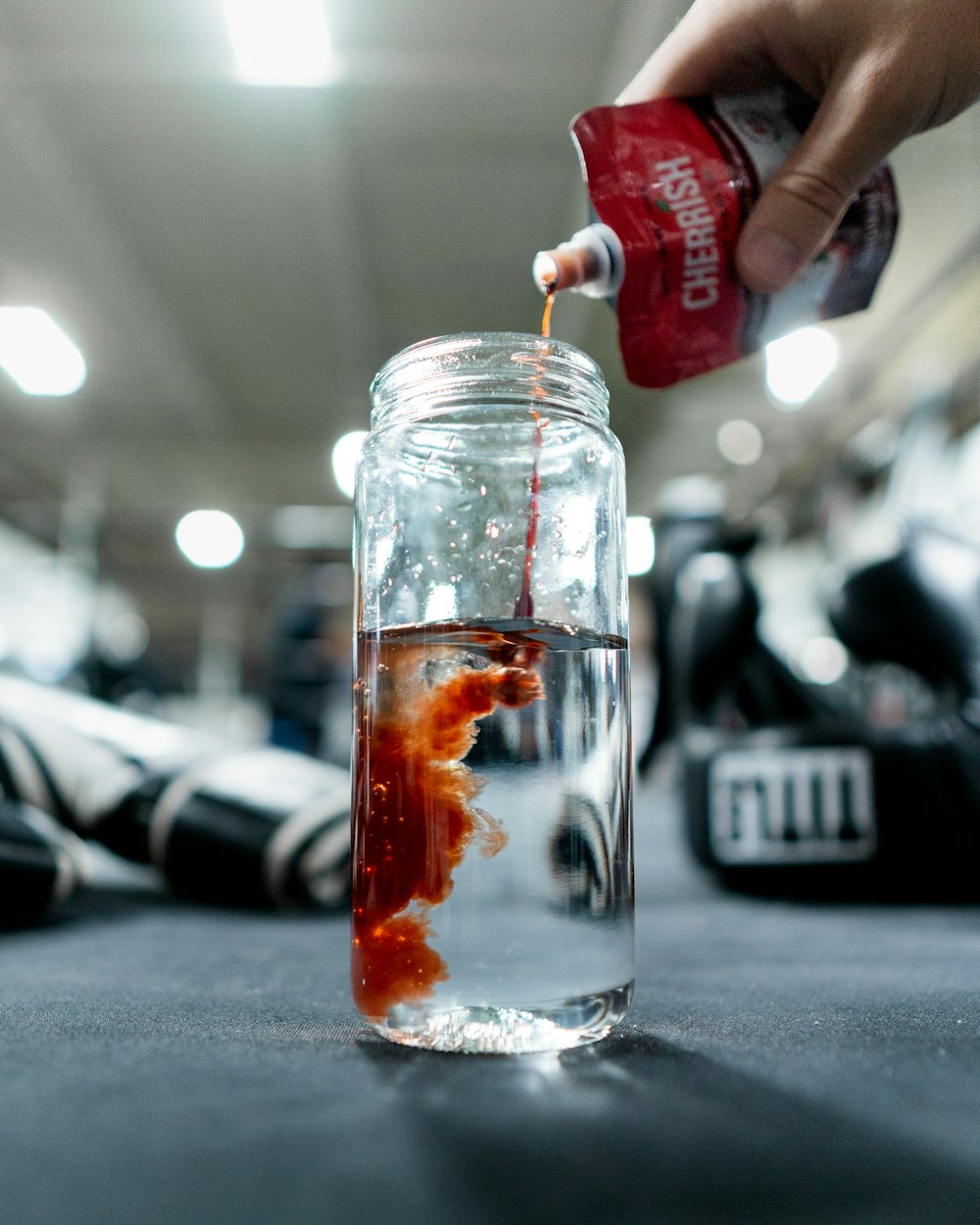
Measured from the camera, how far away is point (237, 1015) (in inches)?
17.2

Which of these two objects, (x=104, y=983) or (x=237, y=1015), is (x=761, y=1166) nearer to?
(x=237, y=1015)

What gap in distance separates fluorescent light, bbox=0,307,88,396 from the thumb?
2811 mm

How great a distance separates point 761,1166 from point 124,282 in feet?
9.31

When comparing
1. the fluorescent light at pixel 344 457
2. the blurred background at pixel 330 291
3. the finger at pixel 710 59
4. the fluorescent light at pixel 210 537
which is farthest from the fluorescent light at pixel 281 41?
the fluorescent light at pixel 210 537

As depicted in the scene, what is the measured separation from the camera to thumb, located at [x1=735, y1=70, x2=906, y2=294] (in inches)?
19.0

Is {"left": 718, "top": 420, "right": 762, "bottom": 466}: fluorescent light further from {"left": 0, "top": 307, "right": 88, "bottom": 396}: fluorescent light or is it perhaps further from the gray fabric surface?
the gray fabric surface

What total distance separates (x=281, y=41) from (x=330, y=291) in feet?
3.08

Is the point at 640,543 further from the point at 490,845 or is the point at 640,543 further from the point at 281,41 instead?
the point at 490,845

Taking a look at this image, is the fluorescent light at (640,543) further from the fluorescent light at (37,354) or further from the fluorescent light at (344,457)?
the fluorescent light at (37,354)

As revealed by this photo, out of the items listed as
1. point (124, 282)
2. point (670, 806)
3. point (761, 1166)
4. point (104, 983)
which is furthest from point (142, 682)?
point (761, 1166)

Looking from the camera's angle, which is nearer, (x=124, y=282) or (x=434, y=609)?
(x=434, y=609)

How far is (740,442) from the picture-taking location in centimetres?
379

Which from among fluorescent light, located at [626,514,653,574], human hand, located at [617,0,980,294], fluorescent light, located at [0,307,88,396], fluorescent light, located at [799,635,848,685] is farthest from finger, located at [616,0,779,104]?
fluorescent light, located at [626,514,653,574]

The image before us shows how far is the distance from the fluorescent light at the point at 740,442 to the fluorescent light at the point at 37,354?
7.68ft
